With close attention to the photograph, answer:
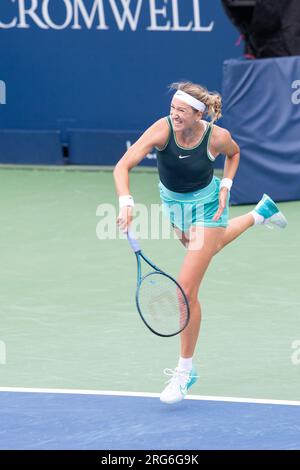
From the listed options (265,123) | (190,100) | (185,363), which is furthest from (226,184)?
(265,123)

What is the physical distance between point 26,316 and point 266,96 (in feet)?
14.9

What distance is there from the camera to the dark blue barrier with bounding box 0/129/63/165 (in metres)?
15.2

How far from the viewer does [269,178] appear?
42.2 feet

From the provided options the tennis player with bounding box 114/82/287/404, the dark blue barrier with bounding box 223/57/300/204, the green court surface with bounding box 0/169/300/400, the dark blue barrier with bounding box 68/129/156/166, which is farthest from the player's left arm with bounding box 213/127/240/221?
the dark blue barrier with bounding box 68/129/156/166

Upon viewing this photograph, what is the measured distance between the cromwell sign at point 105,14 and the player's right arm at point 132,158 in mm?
7303

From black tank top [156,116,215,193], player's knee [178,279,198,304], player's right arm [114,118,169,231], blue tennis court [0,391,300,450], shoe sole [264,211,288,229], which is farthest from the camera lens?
shoe sole [264,211,288,229]

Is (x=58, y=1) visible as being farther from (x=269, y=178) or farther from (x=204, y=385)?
(x=204, y=385)

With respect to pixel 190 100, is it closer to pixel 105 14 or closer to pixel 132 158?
pixel 132 158

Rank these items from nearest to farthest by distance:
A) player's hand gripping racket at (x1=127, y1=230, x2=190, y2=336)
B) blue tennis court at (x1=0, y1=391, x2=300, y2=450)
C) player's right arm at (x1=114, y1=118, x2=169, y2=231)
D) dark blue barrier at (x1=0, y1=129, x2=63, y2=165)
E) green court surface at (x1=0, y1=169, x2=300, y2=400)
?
blue tennis court at (x1=0, y1=391, x2=300, y2=450) → player's right arm at (x1=114, y1=118, x2=169, y2=231) → player's hand gripping racket at (x1=127, y1=230, x2=190, y2=336) → green court surface at (x1=0, y1=169, x2=300, y2=400) → dark blue barrier at (x1=0, y1=129, x2=63, y2=165)

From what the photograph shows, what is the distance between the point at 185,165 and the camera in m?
7.55

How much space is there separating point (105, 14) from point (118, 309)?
624 cm

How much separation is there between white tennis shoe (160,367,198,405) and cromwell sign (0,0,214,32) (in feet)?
25.2

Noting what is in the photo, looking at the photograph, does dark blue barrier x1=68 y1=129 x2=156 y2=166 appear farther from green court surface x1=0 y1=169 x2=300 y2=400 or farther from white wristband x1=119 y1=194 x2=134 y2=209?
white wristband x1=119 y1=194 x2=134 y2=209

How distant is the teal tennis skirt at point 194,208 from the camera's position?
760 centimetres
